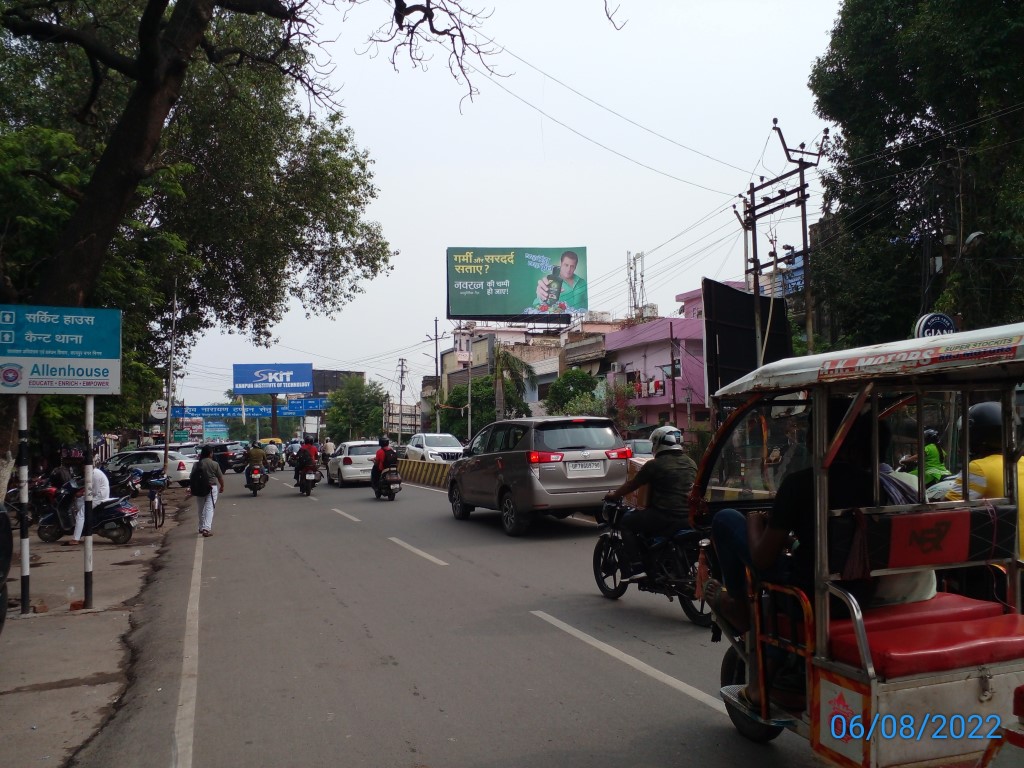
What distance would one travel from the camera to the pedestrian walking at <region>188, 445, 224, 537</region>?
1421cm

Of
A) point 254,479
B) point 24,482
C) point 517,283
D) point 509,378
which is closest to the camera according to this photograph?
point 24,482

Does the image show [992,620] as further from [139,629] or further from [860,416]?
[139,629]

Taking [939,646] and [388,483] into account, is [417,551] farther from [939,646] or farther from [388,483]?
[939,646]

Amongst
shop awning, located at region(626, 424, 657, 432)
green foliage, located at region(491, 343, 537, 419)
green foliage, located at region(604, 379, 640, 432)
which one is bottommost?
shop awning, located at region(626, 424, 657, 432)

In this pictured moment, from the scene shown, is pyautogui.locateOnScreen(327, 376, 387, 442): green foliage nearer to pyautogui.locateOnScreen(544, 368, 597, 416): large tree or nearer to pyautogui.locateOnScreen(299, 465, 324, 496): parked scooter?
pyautogui.locateOnScreen(544, 368, 597, 416): large tree

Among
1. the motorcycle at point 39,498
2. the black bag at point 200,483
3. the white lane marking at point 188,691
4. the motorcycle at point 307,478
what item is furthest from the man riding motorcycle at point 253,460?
the white lane marking at point 188,691

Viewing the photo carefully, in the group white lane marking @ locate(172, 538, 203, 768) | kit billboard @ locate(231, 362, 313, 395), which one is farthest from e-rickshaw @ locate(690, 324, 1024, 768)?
kit billboard @ locate(231, 362, 313, 395)

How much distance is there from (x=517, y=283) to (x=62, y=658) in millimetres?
43364

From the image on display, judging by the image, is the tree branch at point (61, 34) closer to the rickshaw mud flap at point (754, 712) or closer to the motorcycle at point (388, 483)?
the rickshaw mud flap at point (754, 712)

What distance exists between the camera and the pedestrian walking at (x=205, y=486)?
14.2 metres

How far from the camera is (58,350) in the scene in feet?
28.3

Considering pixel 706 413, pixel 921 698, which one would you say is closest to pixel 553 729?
pixel 921 698

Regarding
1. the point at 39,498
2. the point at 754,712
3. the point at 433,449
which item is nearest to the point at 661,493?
the point at 754,712

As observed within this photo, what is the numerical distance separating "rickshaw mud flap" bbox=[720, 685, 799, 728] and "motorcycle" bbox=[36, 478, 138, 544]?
1232cm
